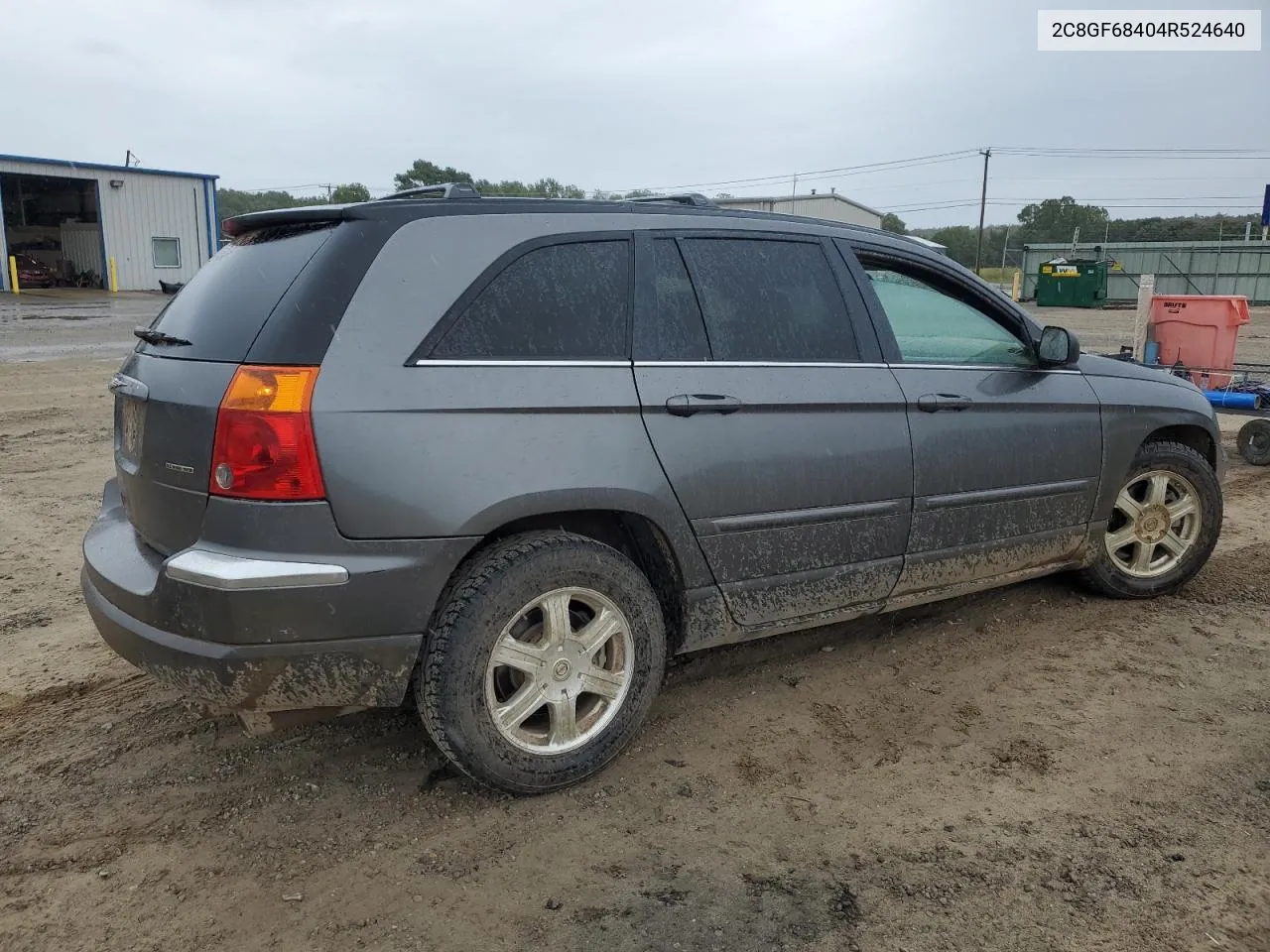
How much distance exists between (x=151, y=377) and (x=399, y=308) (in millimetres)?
841

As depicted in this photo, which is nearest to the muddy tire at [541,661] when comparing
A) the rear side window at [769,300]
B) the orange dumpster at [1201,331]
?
the rear side window at [769,300]

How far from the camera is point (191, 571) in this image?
2564 millimetres

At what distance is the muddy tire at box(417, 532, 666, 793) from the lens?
9.10 ft

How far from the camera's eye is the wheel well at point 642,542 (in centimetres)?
304

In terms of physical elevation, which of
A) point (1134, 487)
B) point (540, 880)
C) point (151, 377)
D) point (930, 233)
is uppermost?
point (930, 233)

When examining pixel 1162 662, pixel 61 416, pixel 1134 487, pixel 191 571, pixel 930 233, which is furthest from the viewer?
pixel 930 233

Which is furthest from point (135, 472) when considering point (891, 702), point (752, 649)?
point (891, 702)

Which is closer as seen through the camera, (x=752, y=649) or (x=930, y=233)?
(x=752, y=649)

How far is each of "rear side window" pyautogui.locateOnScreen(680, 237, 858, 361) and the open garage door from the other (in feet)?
125

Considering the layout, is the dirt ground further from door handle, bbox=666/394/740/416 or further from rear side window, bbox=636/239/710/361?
rear side window, bbox=636/239/710/361

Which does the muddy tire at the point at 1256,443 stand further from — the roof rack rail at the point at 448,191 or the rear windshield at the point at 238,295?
the rear windshield at the point at 238,295

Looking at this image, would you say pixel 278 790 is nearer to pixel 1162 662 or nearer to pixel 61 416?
pixel 1162 662

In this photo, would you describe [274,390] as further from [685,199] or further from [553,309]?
[685,199]

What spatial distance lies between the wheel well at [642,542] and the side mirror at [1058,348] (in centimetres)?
200
